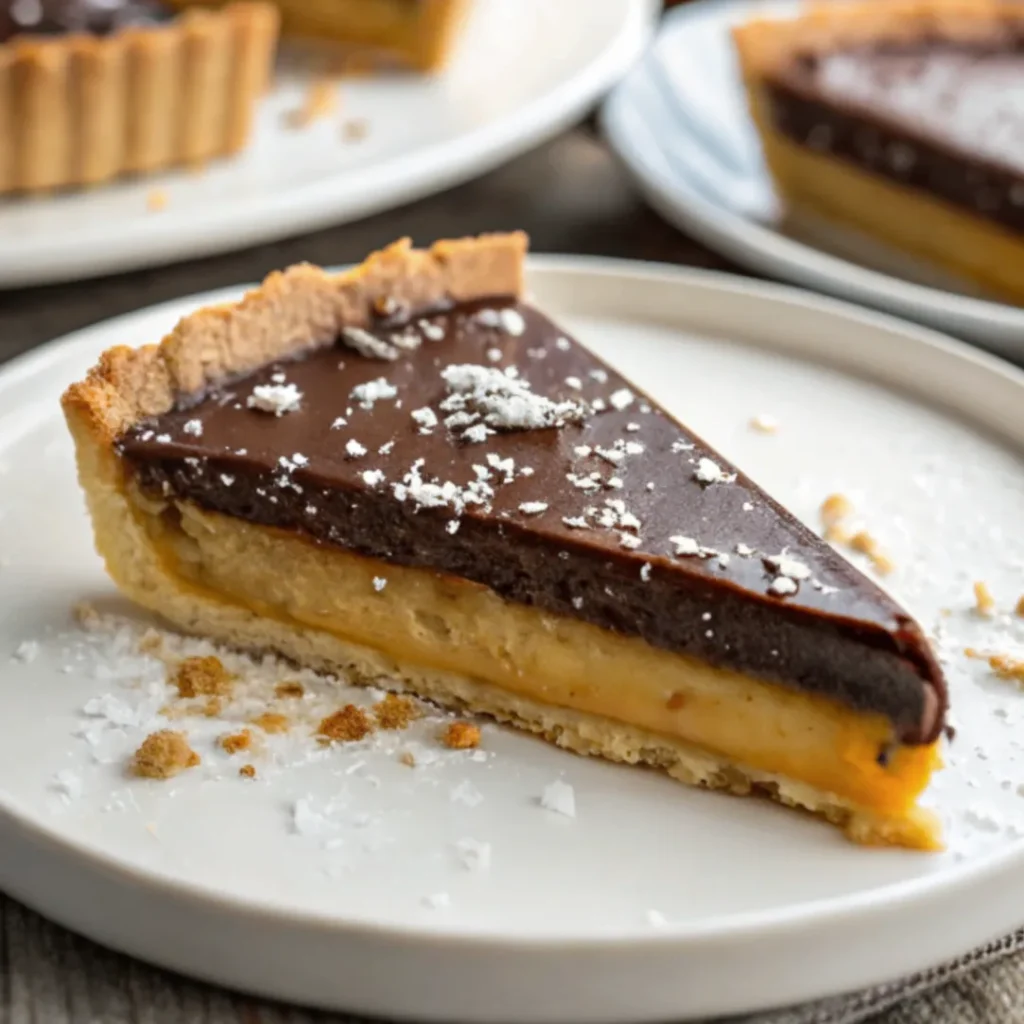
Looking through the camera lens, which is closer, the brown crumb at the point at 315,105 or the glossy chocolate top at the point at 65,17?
the glossy chocolate top at the point at 65,17

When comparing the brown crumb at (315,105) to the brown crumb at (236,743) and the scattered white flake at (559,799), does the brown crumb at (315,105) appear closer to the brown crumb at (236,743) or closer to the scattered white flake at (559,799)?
the brown crumb at (236,743)

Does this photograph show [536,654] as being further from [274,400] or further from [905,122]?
[905,122]

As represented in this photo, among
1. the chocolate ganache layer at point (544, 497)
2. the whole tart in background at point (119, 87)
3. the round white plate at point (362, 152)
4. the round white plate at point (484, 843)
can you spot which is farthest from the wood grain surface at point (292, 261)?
the chocolate ganache layer at point (544, 497)

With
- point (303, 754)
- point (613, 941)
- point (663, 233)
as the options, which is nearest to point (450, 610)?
point (303, 754)

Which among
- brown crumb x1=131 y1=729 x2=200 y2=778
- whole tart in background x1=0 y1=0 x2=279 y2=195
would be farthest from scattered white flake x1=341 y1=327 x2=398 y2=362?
whole tart in background x1=0 y1=0 x2=279 y2=195

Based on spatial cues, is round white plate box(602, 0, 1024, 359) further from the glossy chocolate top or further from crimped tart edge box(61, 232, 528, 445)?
the glossy chocolate top

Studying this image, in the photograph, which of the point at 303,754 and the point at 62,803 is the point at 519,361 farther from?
the point at 62,803
